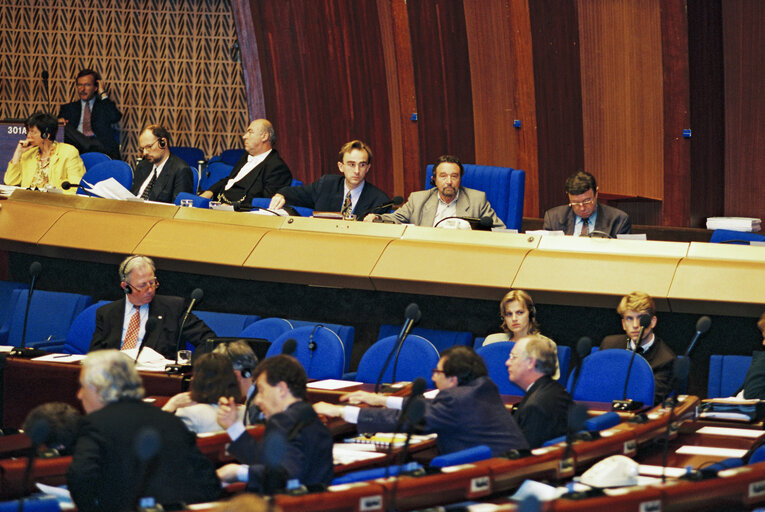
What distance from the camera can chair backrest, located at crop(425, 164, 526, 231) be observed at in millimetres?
6539

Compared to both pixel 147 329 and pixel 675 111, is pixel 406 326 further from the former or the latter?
pixel 675 111

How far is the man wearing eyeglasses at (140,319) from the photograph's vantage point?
552 centimetres

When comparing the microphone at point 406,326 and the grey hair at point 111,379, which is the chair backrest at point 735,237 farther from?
the grey hair at point 111,379

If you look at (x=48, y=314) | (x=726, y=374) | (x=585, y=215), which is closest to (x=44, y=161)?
(x=48, y=314)

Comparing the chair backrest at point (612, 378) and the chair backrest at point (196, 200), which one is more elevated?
Result: the chair backrest at point (196, 200)

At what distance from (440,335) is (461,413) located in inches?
73.7

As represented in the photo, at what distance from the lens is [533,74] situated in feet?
25.8

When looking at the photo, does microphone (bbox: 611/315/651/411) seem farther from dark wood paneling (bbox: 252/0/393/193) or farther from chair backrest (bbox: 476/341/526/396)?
dark wood paneling (bbox: 252/0/393/193)

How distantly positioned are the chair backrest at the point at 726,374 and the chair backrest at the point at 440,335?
1.12 meters

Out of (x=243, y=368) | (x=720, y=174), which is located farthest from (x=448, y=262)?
(x=720, y=174)

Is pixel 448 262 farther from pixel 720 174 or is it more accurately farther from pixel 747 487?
pixel 747 487

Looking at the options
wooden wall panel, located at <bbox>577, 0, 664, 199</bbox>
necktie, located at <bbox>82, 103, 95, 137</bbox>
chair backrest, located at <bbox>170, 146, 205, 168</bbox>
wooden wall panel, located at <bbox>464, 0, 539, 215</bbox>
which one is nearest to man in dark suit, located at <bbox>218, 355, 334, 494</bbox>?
wooden wall panel, located at <bbox>577, 0, 664, 199</bbox>

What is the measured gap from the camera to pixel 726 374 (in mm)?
4984

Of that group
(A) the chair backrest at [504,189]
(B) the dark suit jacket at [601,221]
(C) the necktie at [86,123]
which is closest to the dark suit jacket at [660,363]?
(B) the dark suit jacket at [601,221]
